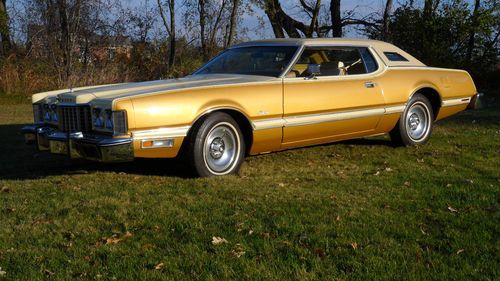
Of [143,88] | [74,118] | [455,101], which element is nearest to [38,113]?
[74,118]

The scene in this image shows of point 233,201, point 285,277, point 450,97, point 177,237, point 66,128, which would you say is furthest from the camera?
point 450,97

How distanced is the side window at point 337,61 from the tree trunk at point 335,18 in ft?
50.8

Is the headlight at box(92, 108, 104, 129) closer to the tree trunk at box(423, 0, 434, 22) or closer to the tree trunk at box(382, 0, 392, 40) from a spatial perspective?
the tree trunk at box(423, 0, 434, 22)

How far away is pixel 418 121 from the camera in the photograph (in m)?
7.98

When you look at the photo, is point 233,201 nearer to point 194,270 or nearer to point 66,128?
point 194,270

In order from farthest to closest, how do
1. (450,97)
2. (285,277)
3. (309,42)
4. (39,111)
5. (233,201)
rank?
(450,97)
(309,42)
(39,111)
(233,201)
(285,277)

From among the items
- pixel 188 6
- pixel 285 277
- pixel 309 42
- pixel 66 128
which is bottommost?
pixel 285 277

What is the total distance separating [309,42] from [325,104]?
801 millimetres

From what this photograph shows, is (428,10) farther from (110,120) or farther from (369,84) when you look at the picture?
(110,120)

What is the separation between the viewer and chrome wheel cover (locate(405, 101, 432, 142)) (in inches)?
308

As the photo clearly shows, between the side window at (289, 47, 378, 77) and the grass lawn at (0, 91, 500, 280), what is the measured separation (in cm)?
106

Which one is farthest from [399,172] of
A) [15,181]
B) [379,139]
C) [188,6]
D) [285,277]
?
[188,6]

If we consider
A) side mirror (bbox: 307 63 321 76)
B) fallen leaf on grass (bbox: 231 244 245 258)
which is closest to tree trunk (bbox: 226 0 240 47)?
side mirror (bbox: 307 63 321 76)

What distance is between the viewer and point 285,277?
3.34 metres
